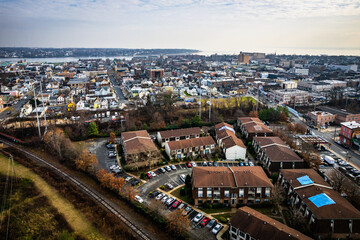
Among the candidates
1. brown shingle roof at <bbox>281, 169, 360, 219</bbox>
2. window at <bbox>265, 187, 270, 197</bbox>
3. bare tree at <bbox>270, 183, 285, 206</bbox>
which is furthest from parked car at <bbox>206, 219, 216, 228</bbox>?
brown shingle roof at <bbox>281, 169, 360, 219</bbox>

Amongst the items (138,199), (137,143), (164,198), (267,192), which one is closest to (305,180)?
(267,192)

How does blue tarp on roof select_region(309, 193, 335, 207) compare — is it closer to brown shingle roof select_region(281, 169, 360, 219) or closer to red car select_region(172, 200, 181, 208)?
brown shingle roof select_region(281, 169, 360, 219)

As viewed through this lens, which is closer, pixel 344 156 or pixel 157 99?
pixel 344 156

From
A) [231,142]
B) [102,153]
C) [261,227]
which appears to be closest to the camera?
[261,227]

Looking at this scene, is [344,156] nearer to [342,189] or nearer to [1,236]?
[342,189]

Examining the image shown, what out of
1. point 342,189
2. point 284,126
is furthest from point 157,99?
point 342,189

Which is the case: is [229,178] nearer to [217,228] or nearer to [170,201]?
[217,228]

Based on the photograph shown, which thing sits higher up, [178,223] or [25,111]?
[25,111]
